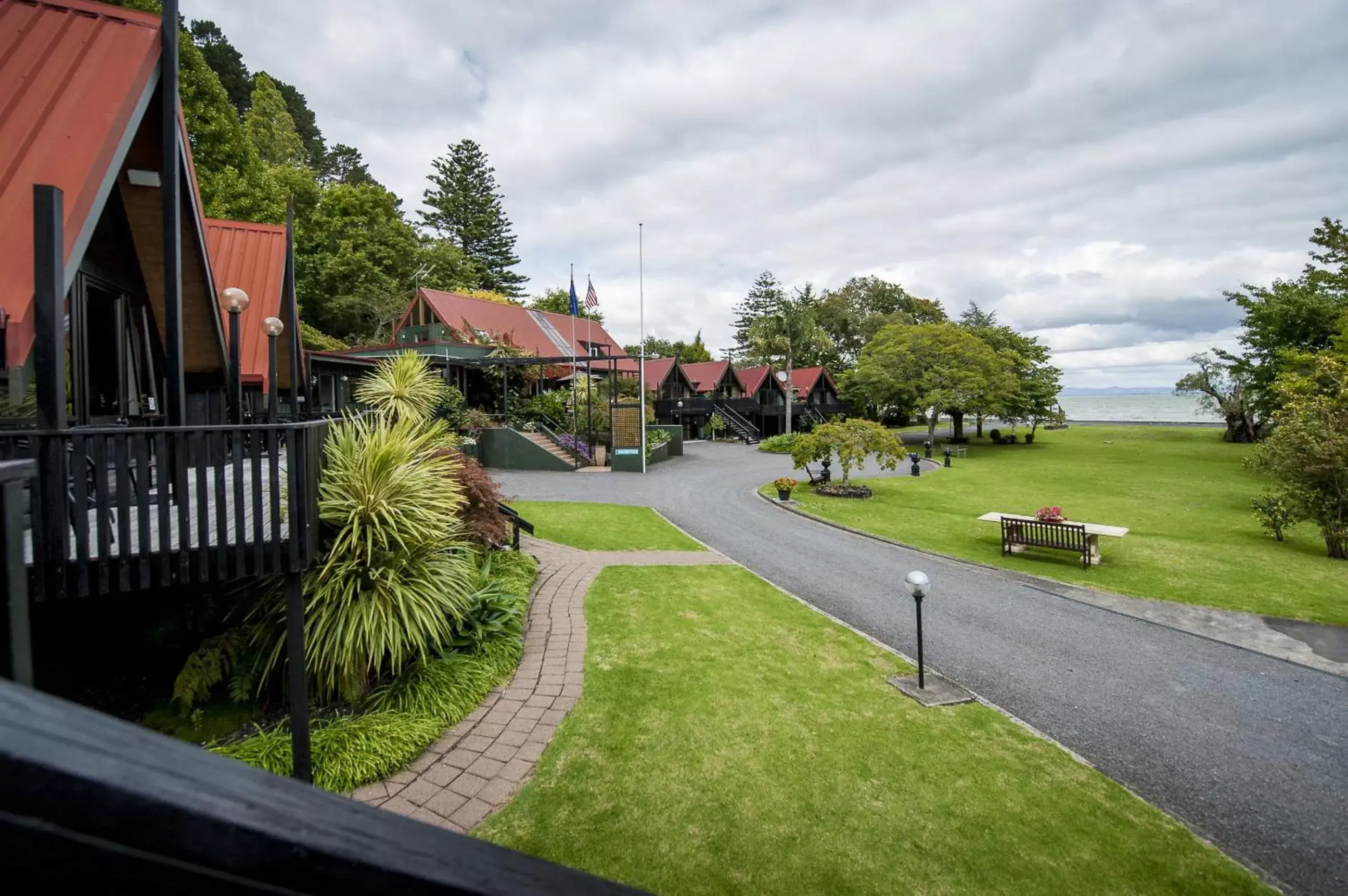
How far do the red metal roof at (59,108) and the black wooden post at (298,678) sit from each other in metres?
2.49

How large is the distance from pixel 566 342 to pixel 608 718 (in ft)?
111

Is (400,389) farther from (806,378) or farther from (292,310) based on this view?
(806,378)

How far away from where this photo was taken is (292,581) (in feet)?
18.1

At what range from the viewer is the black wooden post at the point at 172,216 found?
255 inches

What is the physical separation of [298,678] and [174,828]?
579cm

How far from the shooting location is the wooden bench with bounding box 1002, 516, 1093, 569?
1351 centimetres

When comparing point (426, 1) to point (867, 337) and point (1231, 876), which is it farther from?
point (867, 337)

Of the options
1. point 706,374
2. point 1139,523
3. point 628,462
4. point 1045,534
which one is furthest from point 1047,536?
point 706,374

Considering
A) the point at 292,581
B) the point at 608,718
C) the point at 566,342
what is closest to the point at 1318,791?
the point at 608,718

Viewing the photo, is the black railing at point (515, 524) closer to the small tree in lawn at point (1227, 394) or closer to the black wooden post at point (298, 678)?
the black wooden post at point (298, 678)

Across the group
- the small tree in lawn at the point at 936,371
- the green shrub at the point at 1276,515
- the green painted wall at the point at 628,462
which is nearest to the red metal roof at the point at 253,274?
the green painted wall at the point at 628,462

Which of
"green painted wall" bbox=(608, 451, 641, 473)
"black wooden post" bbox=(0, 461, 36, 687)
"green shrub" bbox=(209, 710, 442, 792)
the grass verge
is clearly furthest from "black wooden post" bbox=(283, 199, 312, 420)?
"green painted wall" bbox=(608, 451, 641, 473)

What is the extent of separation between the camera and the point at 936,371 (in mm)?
39938

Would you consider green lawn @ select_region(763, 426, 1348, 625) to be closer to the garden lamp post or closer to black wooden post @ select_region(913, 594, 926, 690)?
black wooden post @ select_region(913, 594, 926, 690)
